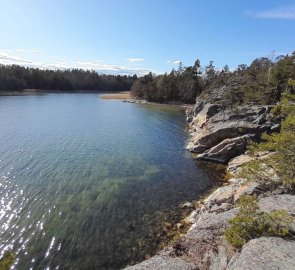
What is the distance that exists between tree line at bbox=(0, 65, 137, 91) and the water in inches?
3531

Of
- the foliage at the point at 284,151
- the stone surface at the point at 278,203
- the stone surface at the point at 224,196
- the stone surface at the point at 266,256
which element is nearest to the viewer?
the stone surface at the point at 266,256

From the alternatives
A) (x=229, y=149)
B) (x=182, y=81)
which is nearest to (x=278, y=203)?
(x=229, y=149)

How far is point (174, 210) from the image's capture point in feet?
73.2

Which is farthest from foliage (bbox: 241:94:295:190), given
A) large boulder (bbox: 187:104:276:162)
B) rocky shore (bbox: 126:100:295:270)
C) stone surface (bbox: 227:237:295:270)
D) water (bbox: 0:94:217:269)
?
large boulder (bbox: 187:104:276:162)

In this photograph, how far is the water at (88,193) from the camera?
1689 cm

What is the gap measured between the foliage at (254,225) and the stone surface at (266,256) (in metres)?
0.42

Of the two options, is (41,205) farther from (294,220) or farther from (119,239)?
(294,220)

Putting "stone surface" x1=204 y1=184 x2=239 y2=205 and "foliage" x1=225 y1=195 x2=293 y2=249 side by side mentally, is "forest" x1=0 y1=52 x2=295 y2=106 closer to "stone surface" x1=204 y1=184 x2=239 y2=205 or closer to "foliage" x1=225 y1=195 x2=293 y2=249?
"stone surface" x1=204 y1=184 x2=239 y2=205

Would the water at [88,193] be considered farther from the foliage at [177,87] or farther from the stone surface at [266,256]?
the foliage at [177,87]

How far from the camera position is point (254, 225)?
12.1 meters

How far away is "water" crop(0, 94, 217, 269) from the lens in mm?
16891

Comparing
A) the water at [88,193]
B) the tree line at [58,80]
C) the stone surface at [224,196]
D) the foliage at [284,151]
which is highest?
the tree line at [58,80]

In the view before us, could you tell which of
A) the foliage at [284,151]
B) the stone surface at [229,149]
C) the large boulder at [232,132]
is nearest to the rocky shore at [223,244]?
the foliage at [284,151]

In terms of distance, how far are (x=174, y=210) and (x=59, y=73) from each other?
146 meters
